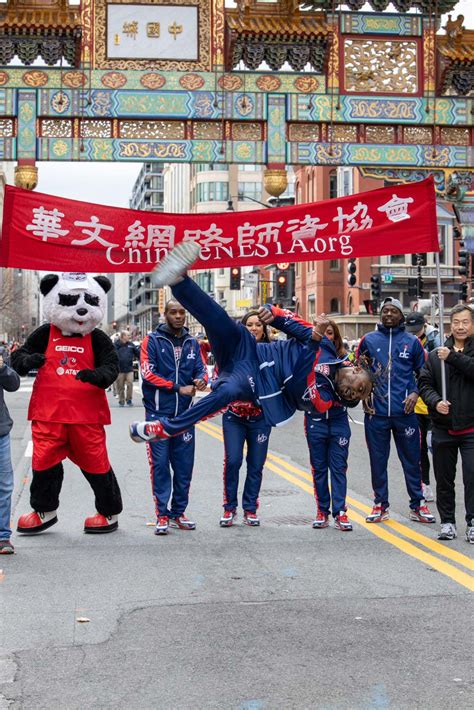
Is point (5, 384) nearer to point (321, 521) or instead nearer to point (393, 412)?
point (321, 521)

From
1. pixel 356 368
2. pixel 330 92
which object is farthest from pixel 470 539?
pixel 330 92

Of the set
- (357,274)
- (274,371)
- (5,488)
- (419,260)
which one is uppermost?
(357,274)

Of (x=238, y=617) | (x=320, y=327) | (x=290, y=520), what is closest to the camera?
(x=238, y=617)

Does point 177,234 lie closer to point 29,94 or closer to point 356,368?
point 356,368

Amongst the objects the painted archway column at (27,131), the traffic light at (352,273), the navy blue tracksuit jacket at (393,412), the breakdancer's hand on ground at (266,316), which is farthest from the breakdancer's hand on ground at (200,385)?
the traffic light at (352,273)

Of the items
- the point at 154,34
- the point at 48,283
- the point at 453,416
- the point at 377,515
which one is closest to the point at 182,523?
the point at 377,515

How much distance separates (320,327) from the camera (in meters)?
8.38

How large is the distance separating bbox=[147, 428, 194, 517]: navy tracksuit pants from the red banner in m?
1.48

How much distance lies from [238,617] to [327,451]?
319cm

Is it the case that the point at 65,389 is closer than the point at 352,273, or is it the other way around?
the point at 65,389

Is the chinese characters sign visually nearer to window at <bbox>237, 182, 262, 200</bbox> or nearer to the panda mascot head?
the panda mascot head

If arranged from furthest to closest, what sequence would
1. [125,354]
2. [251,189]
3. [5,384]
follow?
1. [251,189]
2. [125,354]
3. [5,384]

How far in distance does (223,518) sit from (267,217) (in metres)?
2.55

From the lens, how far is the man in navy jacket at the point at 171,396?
869 centimetres
